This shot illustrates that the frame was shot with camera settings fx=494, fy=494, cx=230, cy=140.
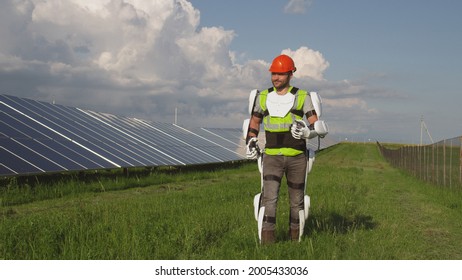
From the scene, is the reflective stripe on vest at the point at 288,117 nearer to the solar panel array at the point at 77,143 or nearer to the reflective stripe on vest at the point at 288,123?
the reflective stripe on vest at the point at 288,123

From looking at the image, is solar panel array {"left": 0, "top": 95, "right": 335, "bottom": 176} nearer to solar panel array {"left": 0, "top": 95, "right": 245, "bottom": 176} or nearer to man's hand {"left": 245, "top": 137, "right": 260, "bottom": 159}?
solar panel array {"left": 0, "top": 95, "right": 245, "bottom": 176}

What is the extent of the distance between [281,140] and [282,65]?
911 mm

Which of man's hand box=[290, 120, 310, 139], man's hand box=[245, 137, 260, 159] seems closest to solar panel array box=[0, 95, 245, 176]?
man's hand box=[245, 137, 260, 159]

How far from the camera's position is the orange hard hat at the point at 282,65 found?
5.99m

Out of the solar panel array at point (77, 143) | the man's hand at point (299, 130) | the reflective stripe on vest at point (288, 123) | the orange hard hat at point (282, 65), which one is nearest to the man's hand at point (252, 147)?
the reflective stripe on vest at point (288, 123)

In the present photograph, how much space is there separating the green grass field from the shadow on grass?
0.02 m

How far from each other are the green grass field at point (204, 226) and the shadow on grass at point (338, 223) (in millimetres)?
20

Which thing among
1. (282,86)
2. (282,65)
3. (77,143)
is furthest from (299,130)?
(77,143)

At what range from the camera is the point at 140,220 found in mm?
7523

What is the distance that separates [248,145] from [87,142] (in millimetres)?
10891

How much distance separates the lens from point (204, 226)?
275 inches

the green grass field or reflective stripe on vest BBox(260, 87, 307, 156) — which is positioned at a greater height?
reflective stripe on vest BBox(260, 87, 307, 156)

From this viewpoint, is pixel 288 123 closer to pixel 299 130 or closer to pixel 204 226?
pixel 299 130

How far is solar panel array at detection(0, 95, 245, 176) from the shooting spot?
12305 mm
